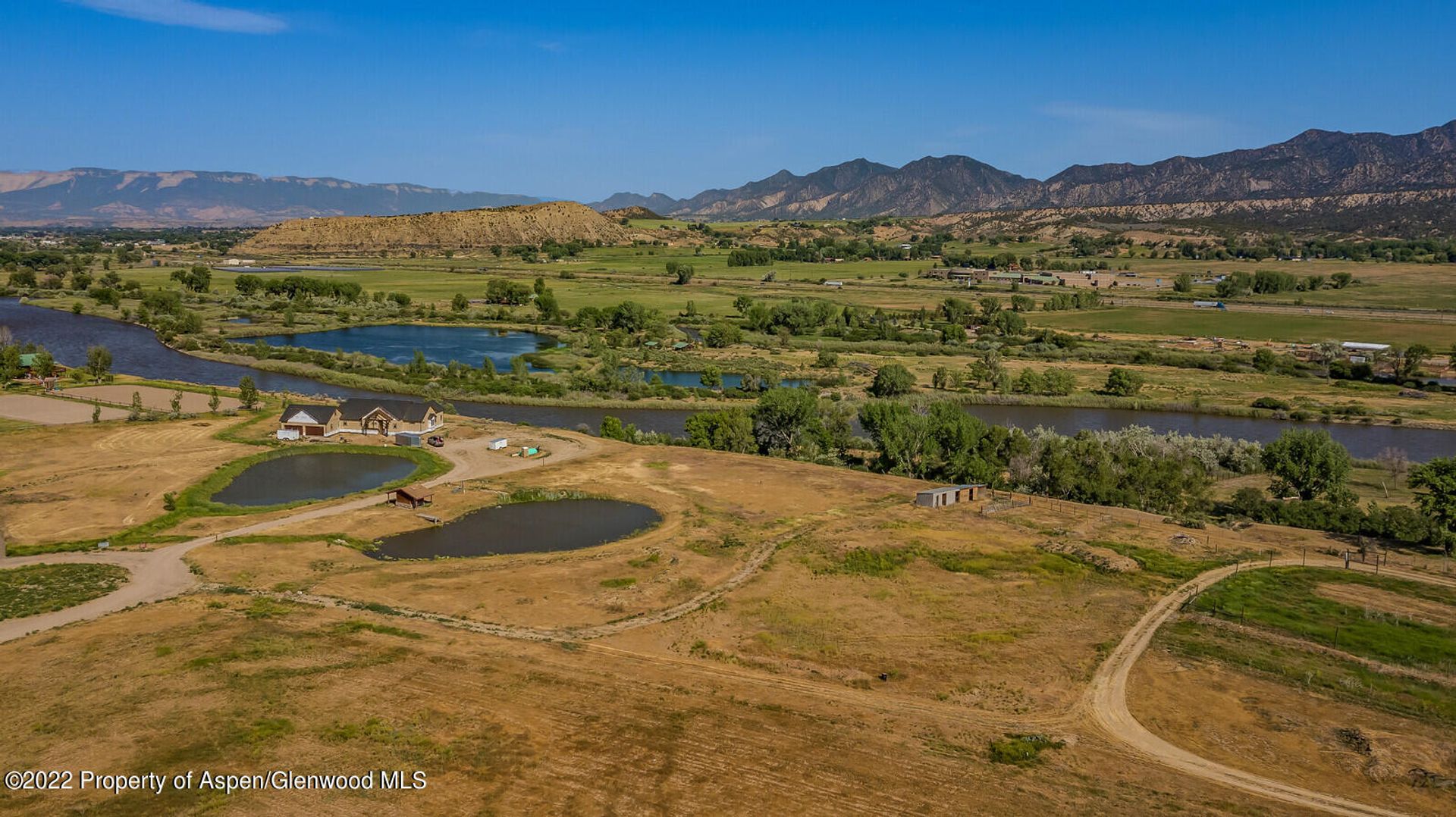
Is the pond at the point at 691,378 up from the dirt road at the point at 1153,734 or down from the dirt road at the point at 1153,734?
up

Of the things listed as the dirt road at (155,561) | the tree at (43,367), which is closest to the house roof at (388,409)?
the dirt road at (155,561)

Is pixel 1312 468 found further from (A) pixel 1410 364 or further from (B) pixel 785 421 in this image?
(A) pixel 1410 364

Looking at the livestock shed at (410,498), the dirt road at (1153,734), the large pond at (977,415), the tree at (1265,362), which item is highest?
the tree at (1265,362)

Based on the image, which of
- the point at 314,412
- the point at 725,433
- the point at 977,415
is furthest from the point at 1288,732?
the point at 314,412

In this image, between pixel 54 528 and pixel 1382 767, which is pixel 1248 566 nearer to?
pixel 1382 767

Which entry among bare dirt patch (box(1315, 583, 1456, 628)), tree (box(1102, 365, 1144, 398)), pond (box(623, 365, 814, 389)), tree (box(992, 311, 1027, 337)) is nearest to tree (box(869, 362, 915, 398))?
pond (box(623, 365, 814, 389))

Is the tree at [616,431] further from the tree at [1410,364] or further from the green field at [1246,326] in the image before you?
the green field at [1246,326]

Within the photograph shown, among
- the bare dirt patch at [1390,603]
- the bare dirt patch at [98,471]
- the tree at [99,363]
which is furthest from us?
the tree at [99,363]
